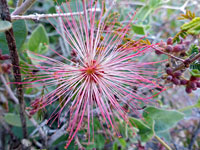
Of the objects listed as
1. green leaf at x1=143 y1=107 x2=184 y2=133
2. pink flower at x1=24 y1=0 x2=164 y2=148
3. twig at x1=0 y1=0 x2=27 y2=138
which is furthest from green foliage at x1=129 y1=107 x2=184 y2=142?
twig at x1=0 y1=0 x2=27 y2=138

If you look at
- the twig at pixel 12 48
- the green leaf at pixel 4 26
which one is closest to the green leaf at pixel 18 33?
the twig at pixel 12 48

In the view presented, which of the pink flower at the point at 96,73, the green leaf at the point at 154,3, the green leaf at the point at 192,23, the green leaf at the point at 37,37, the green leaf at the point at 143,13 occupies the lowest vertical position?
the pink flower at the point at 96,73

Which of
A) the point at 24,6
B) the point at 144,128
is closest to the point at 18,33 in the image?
the point at 24,6

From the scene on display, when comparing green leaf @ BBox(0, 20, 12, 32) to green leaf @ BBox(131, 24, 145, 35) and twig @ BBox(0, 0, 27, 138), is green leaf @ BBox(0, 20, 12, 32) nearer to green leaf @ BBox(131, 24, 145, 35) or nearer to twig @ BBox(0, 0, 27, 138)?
twig @ BBox(0, 0, 27, 138)

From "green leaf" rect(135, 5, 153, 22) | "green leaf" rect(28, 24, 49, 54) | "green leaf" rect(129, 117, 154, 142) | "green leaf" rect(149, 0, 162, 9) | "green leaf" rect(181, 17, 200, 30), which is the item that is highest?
"green leaf" rect(149, 0, 162, 9)

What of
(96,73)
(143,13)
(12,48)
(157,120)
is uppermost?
(143,13)

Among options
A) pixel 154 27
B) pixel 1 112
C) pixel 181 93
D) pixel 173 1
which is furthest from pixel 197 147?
pixel 173 1

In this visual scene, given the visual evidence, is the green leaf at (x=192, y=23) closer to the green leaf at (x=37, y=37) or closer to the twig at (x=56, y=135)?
the twig at (x=56, y=135)

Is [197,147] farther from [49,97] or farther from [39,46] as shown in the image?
[39,46]

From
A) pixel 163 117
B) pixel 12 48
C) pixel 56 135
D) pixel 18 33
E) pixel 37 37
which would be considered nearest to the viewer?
pixel 12 48

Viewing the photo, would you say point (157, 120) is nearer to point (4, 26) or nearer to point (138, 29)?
point (138, 29)
